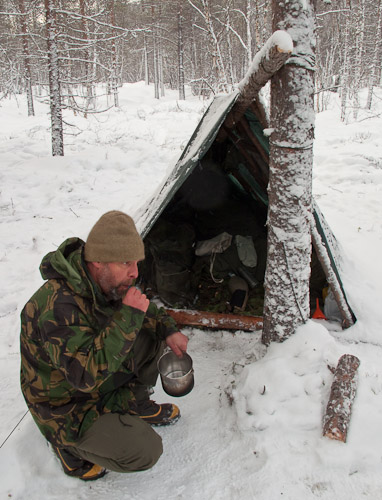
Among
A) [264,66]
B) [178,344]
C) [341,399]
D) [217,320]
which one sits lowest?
[217,320]

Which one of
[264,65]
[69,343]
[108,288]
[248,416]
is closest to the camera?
[69,343]

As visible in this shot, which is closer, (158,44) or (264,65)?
(264,65)

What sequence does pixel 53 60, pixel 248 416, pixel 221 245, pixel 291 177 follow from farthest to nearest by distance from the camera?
pixel 53 60, pixel 221 245, pixel 291 177, pixel 248 416

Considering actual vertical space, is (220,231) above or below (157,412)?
above

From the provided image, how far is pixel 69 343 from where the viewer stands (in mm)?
1496

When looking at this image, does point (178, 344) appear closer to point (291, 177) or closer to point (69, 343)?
point (69, 343)

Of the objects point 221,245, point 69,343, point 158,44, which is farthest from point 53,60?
point 158,44

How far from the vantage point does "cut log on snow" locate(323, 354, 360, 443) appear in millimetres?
1771

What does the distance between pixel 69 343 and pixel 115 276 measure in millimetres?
382

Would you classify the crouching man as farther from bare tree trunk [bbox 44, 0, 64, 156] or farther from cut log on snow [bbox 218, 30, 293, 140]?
bare tree trunk [bbox 44, 0, 64, 156]

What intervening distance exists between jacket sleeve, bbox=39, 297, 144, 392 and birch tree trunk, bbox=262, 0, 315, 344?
4.02 feet

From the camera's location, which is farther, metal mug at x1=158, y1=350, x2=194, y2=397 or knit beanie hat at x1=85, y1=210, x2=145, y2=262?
metal mug at x1=158, y1=350, x2=194, y2=397

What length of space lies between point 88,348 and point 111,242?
51 centimetres

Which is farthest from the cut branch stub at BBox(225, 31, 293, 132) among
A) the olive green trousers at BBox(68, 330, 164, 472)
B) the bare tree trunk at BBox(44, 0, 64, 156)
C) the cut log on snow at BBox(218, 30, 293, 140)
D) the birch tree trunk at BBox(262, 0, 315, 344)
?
the bare tree trunk at BBox(44, 0, 64, 156)
